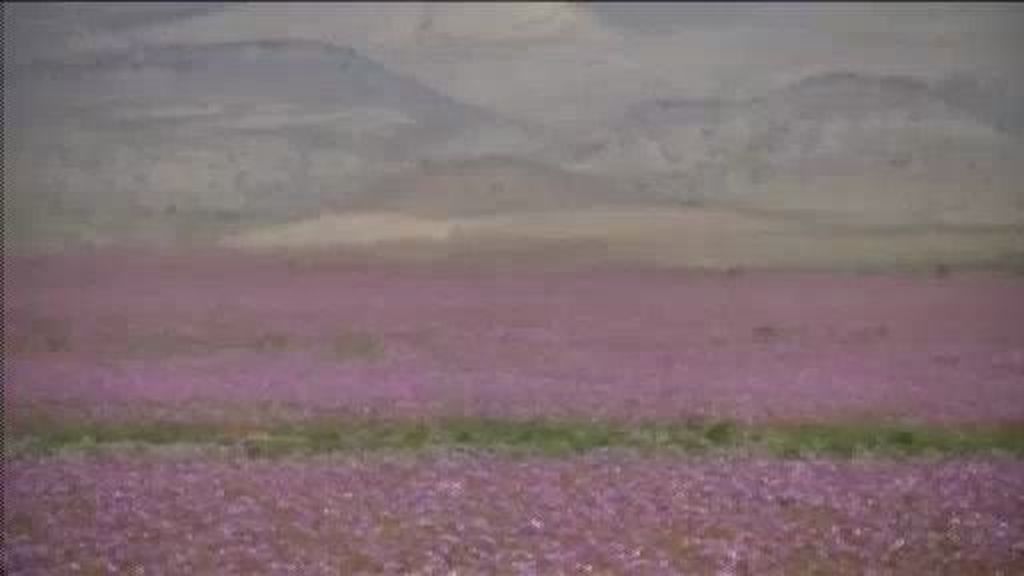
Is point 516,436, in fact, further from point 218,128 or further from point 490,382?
point 218,128

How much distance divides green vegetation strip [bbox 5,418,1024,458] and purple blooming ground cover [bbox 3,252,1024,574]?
0.07 m

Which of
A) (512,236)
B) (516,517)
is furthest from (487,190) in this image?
(516,517)

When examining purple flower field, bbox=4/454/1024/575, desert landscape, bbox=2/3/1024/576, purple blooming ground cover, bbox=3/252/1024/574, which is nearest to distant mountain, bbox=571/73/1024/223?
desert landscape, bbox=2/3/1024/576

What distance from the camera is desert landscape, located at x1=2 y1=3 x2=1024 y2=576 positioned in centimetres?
755

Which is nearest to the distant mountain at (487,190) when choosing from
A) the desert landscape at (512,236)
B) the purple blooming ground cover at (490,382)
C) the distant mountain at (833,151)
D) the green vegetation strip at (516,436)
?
→ the desert landscape at (512,236)

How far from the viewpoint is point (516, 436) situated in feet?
25.9

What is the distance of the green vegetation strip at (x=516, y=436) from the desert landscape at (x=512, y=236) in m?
0.02

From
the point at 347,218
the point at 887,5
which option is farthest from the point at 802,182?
the point at 347,218

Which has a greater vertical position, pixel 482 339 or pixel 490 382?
pixel 482 339

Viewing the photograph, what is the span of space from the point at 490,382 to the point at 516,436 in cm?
36

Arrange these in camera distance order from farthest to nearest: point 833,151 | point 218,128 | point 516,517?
point 218,128 < point 833,151 < point 516,517

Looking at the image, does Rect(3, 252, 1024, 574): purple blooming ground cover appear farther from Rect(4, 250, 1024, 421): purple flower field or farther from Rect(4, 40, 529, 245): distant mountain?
Rect(4, 40, 529, 245): distant mountain

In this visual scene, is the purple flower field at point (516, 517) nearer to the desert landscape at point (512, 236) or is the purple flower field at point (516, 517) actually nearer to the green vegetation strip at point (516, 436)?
the desert landscape at point (512, 236)

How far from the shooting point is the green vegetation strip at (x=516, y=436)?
24.8 feet
